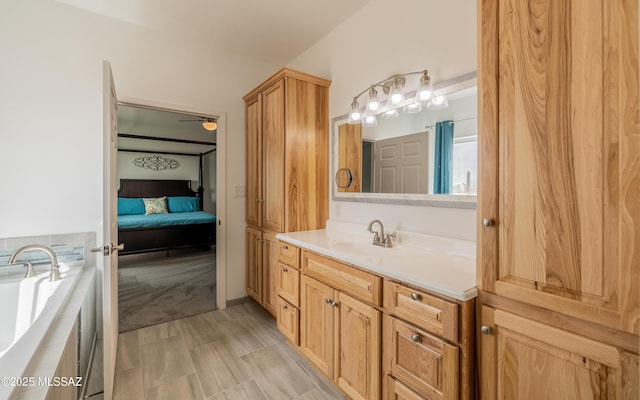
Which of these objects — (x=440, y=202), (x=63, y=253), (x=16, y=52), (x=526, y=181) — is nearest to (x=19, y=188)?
(x=63, y=253)

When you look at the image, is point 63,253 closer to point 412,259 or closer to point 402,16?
point 412,259

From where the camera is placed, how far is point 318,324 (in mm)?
1773

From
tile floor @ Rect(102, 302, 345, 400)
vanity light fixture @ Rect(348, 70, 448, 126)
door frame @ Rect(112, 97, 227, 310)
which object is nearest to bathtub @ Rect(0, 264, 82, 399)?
tile floor @ Rect(102, 302, 345, 400)

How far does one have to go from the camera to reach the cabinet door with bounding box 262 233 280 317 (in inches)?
98.3

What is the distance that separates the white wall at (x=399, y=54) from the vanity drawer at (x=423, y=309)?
0.57 metres

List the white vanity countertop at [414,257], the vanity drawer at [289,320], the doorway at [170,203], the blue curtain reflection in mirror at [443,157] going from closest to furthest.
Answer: the white vanity countertop at [414,257], the blue curtain reflection in mirror at [443,157], the vanity drawer at [289,320], the doorway at [170,203]

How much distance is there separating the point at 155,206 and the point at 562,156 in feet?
20.8

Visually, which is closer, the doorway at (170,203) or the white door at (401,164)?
the white door at (401,164)

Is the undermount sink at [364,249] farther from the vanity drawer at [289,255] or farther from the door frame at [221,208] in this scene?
the door frame at [221,208]

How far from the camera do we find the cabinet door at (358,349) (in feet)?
4.46

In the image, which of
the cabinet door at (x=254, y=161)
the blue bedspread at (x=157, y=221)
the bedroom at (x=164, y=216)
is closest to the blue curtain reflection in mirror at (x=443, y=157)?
the cabinet door at (x=254, y=161)

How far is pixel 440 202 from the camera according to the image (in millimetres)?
1651

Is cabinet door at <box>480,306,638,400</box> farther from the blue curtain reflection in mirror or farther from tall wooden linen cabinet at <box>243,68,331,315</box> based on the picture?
tall wooden linen cabinet at <box>243,68,331,315</box>

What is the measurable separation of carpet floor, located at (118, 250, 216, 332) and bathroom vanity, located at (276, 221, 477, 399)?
4.67 ft
